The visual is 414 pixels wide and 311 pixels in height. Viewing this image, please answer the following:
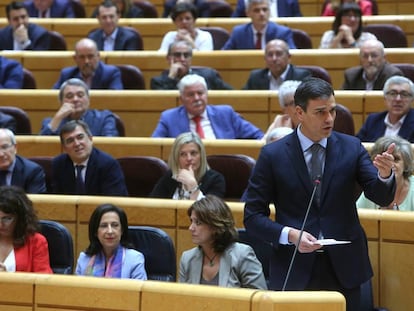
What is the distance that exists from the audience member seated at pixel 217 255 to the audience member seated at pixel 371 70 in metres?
1.77

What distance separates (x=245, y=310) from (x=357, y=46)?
3035mm

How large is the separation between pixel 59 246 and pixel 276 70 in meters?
1.74

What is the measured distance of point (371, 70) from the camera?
4.58 m

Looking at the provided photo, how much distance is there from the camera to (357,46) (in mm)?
5172

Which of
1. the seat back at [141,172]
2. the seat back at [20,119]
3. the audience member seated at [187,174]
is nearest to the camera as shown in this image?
the audience member seated at [187,174]

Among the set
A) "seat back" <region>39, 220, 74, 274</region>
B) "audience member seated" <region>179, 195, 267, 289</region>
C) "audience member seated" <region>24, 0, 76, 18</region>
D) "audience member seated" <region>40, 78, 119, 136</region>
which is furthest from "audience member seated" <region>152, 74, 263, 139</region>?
"audience member seated" <region>24, 0, 76, 18</region>

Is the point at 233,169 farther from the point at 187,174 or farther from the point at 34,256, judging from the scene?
the point at 34,256

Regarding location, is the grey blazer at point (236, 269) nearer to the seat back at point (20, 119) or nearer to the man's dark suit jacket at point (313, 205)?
the man's dark suit jacket at point (313, 205)

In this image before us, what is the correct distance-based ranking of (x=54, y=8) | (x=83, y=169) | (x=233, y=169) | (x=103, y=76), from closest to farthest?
(x=233, y=169) → (x=83, y=169) → (x=103, y=76) → (x=54, y=8)

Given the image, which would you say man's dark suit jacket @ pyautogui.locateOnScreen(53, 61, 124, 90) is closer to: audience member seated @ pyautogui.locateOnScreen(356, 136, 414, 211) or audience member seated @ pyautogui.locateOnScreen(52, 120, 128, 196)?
audience member seated @ pyautogui.locateOnScreen(52, 120, 128, 196)

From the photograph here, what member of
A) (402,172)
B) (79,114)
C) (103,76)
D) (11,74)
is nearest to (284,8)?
(103,76)

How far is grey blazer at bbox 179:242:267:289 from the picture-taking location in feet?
9.53

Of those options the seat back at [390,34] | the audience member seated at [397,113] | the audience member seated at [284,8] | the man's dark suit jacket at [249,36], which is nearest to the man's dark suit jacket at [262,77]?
the man's dark suit jacket at [249,36]

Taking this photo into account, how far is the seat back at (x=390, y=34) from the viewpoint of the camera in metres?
5.27
